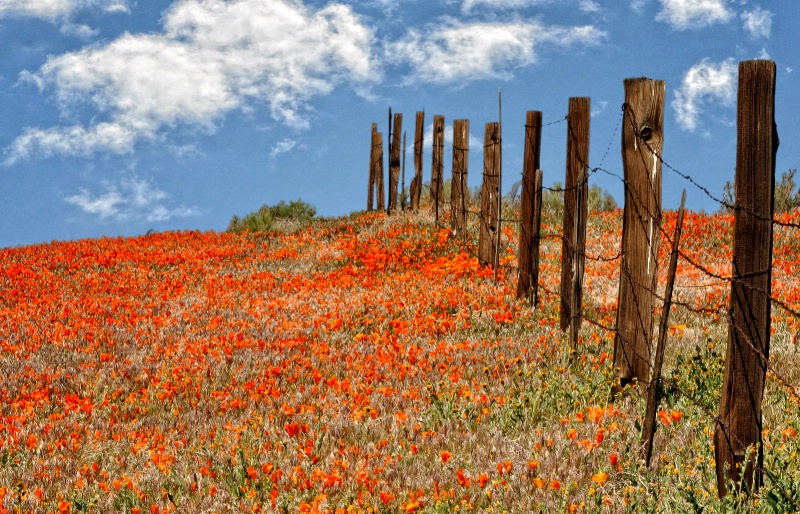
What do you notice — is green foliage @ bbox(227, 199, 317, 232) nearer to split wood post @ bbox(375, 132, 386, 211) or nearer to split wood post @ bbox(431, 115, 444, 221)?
split wood post @ bbox(375, 132, 386, 211)

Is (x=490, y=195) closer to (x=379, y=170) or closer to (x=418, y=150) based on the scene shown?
(x=418, y=150)

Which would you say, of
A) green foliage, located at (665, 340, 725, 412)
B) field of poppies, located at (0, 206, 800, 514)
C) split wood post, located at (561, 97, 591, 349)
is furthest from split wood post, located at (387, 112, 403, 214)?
green foliage, located at (665, 340, 725, 412)

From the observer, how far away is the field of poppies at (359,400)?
5.10 meters

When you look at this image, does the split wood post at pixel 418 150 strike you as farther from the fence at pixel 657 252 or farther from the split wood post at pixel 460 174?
the fence at pixel 657 252

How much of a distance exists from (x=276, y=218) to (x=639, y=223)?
76.5 feet

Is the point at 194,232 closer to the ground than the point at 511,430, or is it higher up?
higher up

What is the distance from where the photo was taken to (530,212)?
11.8 m

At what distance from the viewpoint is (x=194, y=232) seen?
25297mm

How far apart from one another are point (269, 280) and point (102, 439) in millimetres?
8905

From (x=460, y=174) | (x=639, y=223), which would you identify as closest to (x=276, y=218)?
(x=460, y=174)

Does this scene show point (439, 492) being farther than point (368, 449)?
No

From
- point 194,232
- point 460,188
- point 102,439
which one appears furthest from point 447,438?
point 194,232

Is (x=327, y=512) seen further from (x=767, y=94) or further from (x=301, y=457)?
(x=767, y=94)

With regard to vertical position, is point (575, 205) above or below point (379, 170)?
below
